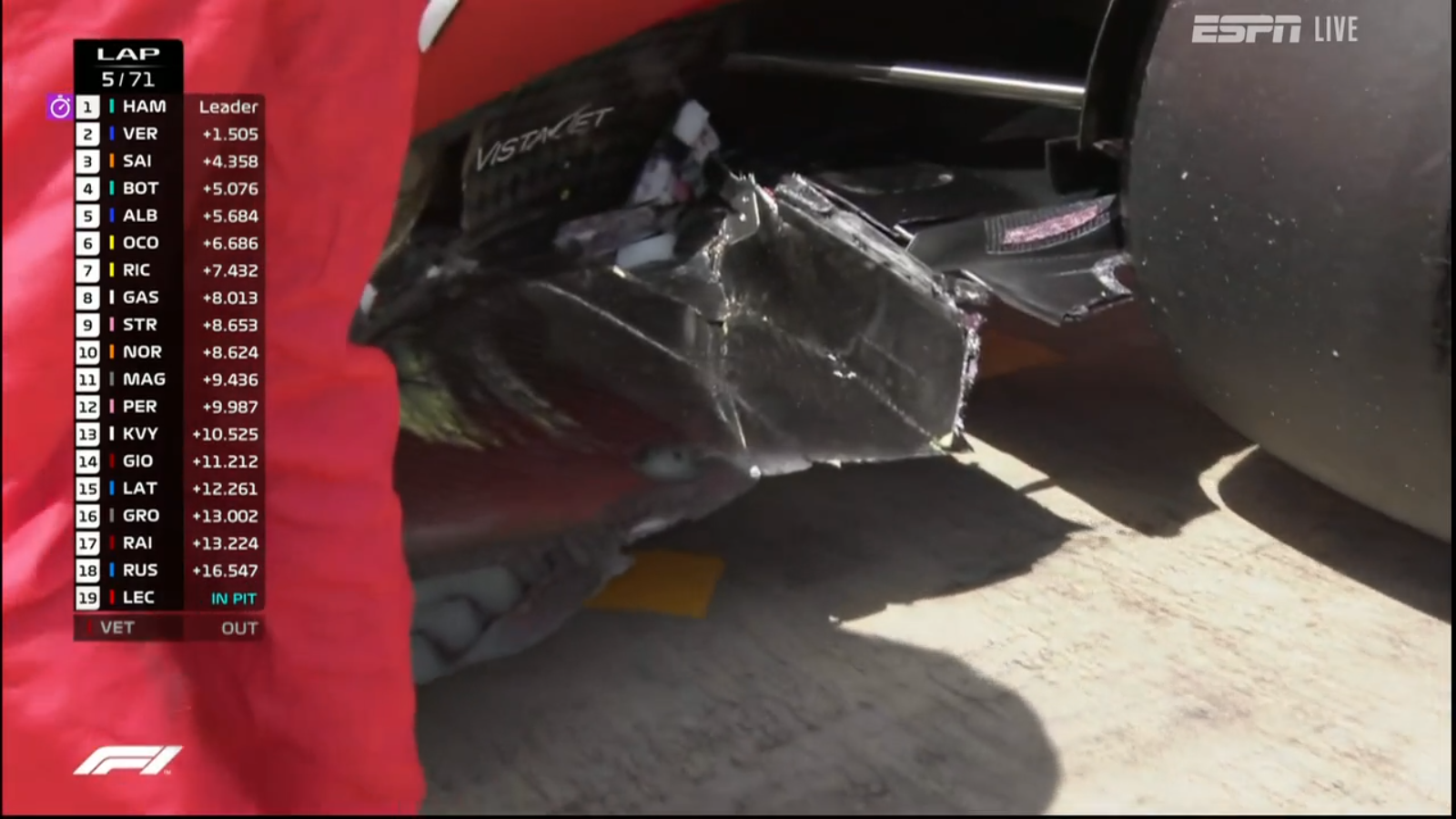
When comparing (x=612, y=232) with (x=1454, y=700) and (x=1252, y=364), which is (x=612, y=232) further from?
(x=1454, y=700)

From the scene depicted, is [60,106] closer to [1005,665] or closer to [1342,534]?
[1005,665]

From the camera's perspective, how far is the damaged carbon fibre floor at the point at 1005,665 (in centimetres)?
107

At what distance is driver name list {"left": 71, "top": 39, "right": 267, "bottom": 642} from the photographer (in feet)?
2.70

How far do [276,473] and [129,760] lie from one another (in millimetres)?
193

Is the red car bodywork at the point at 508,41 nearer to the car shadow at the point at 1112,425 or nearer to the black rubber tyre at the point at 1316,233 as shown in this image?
the black rubber tyre at the point at 1316,233

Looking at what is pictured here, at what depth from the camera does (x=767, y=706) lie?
46.4 inches

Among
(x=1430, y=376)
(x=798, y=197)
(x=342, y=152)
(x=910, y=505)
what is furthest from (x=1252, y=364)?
(x=342, y=152)

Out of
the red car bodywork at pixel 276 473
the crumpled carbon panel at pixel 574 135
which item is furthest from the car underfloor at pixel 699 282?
the red car bodywork at pixel 276 473

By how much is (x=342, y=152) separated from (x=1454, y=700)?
101 cm

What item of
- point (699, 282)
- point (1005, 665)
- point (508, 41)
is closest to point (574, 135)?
point (699, 282)

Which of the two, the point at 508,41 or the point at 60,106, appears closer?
the point at 60,106

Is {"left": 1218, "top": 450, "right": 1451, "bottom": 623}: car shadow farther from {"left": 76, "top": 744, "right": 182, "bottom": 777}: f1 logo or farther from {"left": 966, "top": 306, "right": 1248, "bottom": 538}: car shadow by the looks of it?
{"left": 76, "top": 744, "right": 182, "bottom": 777}: f1 logo

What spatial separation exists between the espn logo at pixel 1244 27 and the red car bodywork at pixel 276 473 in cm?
71

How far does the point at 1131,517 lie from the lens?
150cm
